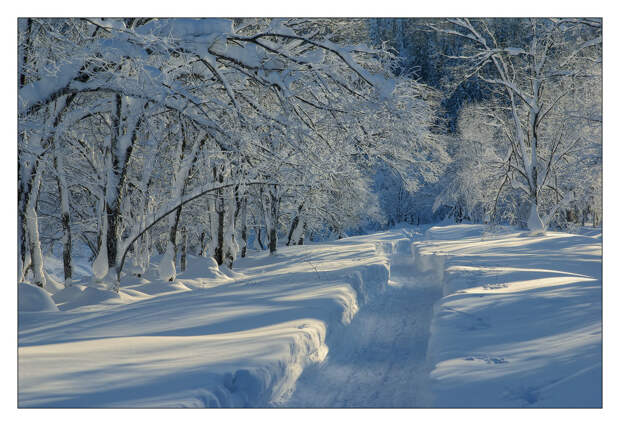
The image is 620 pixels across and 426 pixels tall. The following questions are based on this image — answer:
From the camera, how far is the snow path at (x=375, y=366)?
486 cm

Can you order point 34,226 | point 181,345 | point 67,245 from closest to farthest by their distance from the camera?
point 181,345 → point 34,226 → point 67,245

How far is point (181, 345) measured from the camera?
545 cm

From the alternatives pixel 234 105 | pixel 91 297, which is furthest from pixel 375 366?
pixel 91 297

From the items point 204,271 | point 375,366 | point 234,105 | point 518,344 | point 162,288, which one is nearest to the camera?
point 518,344

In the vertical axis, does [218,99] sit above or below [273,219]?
above

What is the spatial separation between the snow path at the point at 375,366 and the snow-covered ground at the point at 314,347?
2cm

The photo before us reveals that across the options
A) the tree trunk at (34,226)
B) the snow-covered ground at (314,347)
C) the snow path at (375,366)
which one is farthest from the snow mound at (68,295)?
the snow path at (375,366)

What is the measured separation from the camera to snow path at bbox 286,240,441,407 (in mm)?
4859

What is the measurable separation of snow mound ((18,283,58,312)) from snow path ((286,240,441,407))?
4.50 metres

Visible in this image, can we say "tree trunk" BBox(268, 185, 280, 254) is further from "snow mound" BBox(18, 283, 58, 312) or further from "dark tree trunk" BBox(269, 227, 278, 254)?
"snow mound" BBox(18, 283, 58, 312)

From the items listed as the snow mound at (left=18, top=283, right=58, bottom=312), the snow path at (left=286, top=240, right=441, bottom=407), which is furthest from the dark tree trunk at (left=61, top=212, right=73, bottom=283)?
the snow path at (left=286, top=240, right=441, bottom=407)

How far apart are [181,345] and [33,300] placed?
3656mm

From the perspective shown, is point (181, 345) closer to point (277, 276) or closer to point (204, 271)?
point (277, 276)
